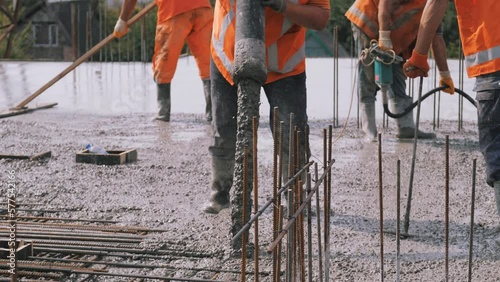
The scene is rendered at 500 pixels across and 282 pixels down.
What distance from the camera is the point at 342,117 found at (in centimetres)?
940

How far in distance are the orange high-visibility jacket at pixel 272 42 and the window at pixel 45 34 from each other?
19.8 meters

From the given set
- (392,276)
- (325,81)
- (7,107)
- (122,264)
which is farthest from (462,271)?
(325,81)

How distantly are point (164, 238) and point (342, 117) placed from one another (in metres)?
5.01

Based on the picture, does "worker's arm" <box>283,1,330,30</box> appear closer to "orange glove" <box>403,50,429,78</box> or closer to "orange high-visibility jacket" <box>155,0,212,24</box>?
"orange glove" <box>403,50,429,78</box>

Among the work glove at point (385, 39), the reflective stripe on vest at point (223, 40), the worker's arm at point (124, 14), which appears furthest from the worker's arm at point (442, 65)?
the worker's arm at point (124, 14)

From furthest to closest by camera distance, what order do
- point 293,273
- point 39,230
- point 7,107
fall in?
1. point 7,107
2. point 39,230
3. point 293,273

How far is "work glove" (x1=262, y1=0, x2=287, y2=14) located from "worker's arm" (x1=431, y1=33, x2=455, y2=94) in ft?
3.73

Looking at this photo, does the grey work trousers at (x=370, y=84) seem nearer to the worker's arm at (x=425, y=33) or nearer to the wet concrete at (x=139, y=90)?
the wet concrete at (x=139, y=90)

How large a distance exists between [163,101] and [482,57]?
17.3ft

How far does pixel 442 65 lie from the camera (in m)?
5.33

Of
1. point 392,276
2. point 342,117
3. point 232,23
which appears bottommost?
point 392,276

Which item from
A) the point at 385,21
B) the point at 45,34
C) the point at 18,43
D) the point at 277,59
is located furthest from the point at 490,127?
the point at 45,34

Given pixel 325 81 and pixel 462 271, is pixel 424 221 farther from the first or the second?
pixel 325 81

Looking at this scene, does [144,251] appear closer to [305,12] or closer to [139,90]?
[305,12]
